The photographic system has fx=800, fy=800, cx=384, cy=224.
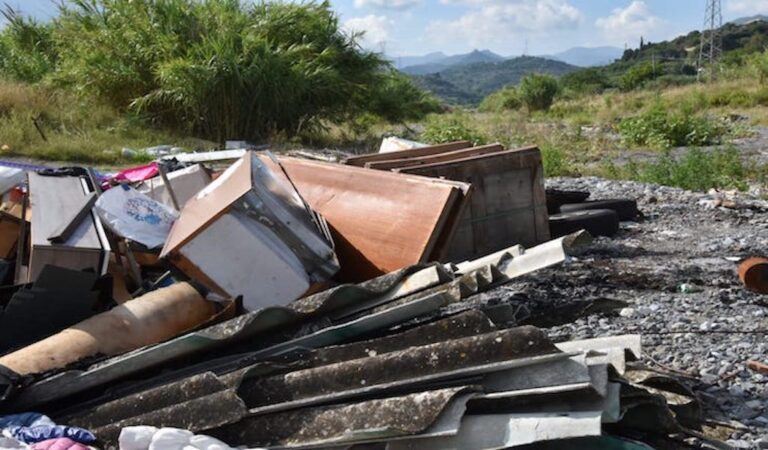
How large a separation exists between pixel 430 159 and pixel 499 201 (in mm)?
668

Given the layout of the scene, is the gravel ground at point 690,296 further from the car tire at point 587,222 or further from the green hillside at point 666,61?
the green hillside at point 666,61

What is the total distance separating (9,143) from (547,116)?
20710 mm

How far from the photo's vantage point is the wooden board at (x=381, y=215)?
5016 millimetres

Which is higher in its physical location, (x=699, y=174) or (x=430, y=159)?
(x=430, y=159)

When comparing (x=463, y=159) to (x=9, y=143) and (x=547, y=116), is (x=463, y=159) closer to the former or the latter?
(x=9, y=143)

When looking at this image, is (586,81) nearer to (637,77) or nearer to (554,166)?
(637,77)

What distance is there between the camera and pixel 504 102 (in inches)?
1580

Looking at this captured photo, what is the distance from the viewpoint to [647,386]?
3.35 metres

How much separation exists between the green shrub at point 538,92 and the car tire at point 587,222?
29.6 meters

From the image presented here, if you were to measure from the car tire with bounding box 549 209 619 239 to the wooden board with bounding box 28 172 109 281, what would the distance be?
3.91 m

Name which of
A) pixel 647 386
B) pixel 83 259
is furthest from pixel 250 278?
pixel 647 386

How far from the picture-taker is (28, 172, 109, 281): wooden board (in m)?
4.34

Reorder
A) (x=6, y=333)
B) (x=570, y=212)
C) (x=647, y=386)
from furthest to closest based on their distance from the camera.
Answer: (x=570, y=212) < (x=6, y=333) < (x=647, y=386)

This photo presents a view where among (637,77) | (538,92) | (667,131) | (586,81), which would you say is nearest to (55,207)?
(667,131)
